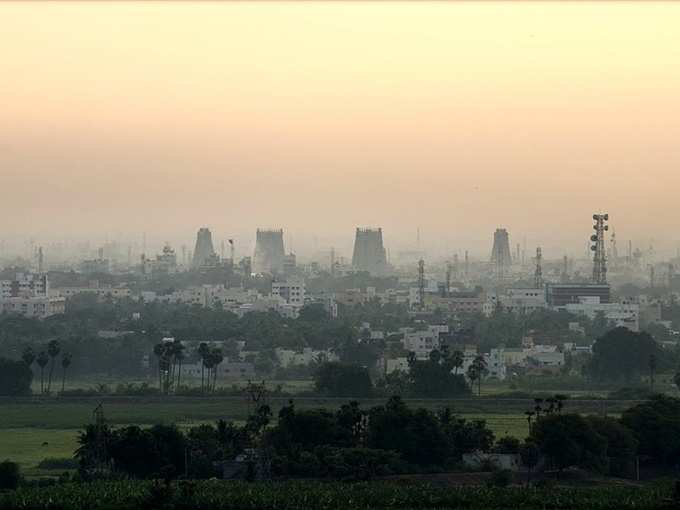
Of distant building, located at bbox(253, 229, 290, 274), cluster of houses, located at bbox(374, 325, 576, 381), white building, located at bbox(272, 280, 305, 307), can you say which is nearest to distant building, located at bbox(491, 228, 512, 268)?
distant building, located at bbox(253, 229, 290, 274)

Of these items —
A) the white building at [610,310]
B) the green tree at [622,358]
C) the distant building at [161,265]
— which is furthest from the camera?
the distant building at [161,265]

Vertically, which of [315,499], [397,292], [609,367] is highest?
[397,292]

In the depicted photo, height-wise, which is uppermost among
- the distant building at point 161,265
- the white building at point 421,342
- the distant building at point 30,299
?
the distant building at point 161,265

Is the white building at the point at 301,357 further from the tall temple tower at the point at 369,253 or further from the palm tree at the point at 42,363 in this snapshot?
the tall temple tower at the point at 369,253

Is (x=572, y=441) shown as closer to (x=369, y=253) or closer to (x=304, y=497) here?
(x=304, y=497)

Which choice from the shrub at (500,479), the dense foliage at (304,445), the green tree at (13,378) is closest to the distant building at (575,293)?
the green tree at (13,378)

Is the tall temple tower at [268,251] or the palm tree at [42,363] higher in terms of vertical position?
the tall temple tower at [268,251]

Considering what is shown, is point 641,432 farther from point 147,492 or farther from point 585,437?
point 147,492

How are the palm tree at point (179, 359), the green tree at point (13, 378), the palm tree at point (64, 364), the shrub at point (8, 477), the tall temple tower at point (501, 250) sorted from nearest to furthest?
the shrub at point (8, 477) < the green tree at point (13, 378) < the palm tree at point (64, 364) < the palm tree at point (179, 359) < the tall temple tower at point (501, 250)

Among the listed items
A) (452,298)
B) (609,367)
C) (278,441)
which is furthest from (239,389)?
(452,298)

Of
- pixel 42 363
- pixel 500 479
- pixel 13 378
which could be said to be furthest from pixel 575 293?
pixel 500 479

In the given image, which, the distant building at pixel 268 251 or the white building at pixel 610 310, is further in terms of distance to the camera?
the distant building at pixel 268 251
